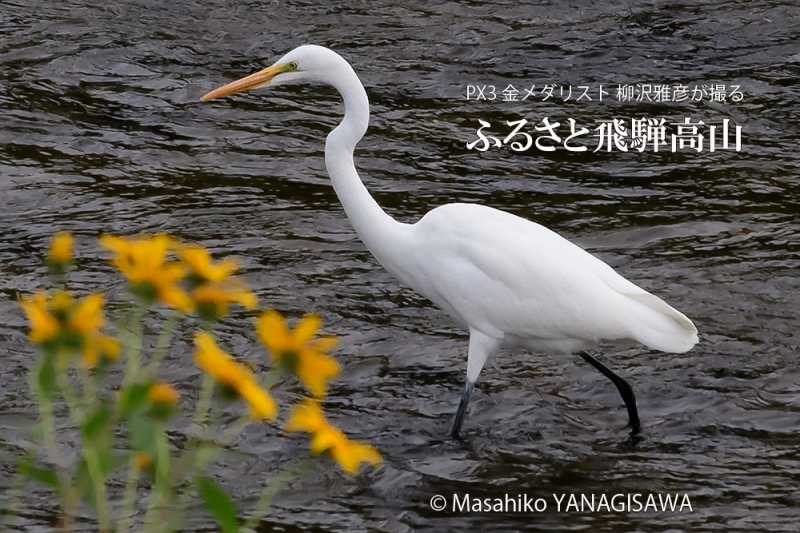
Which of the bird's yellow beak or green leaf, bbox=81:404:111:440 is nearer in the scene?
green leaf, bbox=81:404:111:440

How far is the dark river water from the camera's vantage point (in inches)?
199

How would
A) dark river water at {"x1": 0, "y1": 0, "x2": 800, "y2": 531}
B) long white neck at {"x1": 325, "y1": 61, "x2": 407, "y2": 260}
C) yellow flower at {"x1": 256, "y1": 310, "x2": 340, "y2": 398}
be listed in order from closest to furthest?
1. yellow flower at {"x1": 256, "y1": 310, "x2": 340, "y2": 398}
2. dark river water at {"x1": 0, "y1": 0, "x2": 800, "y2": 531}
3. long white neck at {"x1": 325, "y1": 61, "x2": 407, "y2": 260}

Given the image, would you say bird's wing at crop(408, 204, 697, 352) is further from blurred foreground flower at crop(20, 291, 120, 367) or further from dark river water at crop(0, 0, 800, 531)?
blurred foreground flower at crop(20, 291, 120, 367)

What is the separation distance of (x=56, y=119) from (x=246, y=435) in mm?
3996

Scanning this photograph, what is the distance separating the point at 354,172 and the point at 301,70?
0.43 metres

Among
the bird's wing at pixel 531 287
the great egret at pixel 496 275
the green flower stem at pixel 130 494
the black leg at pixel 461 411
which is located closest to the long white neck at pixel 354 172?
the great egret at pixel 496 275

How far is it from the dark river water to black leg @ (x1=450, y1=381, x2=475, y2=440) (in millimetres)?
45

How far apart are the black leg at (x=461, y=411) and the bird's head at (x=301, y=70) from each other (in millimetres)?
1242

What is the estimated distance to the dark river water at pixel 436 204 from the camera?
5055 mm

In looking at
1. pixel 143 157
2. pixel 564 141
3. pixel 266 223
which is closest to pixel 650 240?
pixel 564 141

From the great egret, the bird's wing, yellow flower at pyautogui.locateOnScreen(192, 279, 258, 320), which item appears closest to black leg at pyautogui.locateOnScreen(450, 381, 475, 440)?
the great egret

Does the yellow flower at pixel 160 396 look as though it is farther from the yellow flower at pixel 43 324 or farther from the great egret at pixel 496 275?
the great egret at pixel 496 275

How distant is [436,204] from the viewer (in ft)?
25.1

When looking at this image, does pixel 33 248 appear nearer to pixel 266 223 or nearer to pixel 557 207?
pixel 266 223
